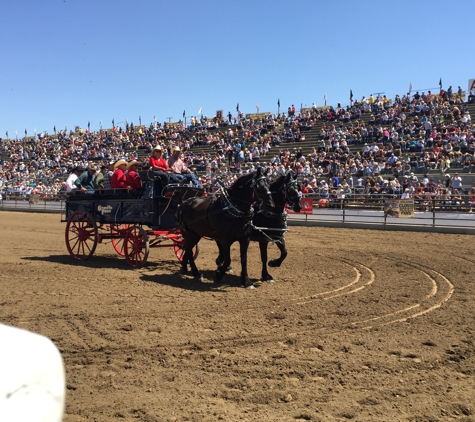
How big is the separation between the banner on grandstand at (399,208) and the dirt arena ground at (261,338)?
672 cm

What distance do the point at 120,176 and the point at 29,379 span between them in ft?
33.2

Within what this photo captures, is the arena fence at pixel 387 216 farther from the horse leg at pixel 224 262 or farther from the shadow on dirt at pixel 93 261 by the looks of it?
the horse leg at pixel 224 262

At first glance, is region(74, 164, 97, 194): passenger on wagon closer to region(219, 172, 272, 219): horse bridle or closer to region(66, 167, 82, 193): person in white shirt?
region(66, 167, 82, 193): person in white shirt

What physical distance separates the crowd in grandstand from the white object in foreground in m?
12.4

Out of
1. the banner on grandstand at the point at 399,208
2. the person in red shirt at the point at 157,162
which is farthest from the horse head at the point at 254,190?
the banner on grandstand at the point at 399,208

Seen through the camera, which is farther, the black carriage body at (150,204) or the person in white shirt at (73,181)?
the person in white shirt at (73,181)

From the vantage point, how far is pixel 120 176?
36.5 ft

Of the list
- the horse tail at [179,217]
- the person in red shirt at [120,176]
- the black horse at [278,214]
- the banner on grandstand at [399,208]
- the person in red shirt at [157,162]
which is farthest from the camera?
the banner on grandstand at [399,208]

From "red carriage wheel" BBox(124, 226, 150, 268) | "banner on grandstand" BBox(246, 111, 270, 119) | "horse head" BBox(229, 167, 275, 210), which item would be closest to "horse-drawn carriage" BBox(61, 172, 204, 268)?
"red carriage wheel" BBox(124, 226, 150, 268)

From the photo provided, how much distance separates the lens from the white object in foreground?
1.22 meters

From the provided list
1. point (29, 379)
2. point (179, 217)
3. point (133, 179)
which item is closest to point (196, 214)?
point (179, 217)

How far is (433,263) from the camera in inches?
419


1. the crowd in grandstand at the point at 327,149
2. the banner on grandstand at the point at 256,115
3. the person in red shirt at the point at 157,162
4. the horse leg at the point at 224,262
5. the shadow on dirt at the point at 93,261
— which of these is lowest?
the shadow on dirt at the point at 93,261

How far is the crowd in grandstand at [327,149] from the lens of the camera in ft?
70.9
